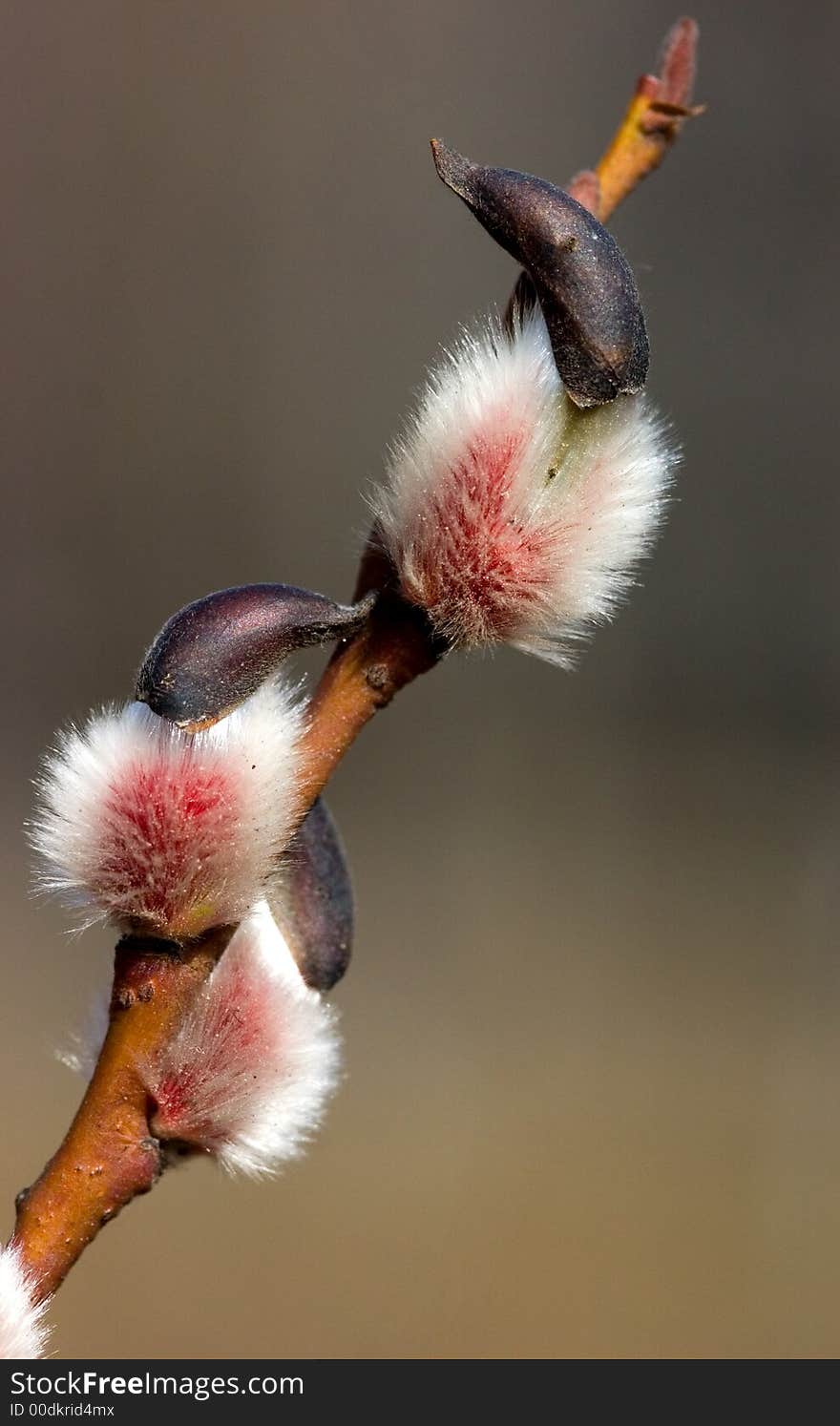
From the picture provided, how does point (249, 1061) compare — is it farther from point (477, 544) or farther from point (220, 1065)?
point (477, 544)

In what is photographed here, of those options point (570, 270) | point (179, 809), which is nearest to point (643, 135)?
point (570, 270)

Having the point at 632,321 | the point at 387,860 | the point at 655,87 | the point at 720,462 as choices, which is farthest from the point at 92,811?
the point at 720,462

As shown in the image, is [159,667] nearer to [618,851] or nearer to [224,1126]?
[224,1126]

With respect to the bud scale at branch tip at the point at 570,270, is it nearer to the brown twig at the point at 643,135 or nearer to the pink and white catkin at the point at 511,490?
the pink and white catkin at the point at 511,490

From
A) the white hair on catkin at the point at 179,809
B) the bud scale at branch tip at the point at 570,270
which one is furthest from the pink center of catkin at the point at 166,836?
the bud scale at branch tip at the point at 570,270

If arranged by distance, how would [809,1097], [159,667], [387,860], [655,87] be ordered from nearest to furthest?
[159,667] → [655,87] → [809,1097] → [387,860]

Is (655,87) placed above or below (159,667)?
above

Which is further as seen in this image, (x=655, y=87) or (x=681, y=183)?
(x=681, y=183)
